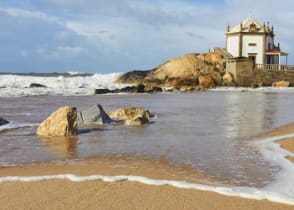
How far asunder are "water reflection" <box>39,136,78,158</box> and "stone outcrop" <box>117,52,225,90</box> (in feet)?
134

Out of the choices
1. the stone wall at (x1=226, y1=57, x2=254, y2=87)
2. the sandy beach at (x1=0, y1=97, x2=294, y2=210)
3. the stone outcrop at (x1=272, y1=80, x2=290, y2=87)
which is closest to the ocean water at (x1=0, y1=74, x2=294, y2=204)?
the sandy beach at (x1=0, y1=97, x2=294, y2=210)

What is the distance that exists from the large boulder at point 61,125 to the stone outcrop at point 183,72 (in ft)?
131

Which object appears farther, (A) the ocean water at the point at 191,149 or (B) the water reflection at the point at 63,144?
(B) the water reflection at the point at 63,144

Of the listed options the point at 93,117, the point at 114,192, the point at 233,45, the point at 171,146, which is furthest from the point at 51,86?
the point at 114,192

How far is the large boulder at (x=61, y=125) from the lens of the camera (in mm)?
11016

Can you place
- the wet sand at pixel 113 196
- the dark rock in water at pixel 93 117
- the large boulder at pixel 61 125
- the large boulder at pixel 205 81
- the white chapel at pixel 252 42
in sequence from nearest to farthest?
the wet sand at pixel 113 196
the large boulder at pixel 61 125
the dark rock in water at pixel 93 117
the large boulder at pixel 205 81
the white chapel at pixel 252 42

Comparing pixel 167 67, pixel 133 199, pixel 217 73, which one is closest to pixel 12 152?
pixel 133 199

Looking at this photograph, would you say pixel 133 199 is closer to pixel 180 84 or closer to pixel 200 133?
pixel 200 133

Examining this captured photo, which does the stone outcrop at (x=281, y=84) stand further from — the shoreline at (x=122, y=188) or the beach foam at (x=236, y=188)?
the shoreline at (x=122, y=188)

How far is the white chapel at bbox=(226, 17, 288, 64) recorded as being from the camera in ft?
193

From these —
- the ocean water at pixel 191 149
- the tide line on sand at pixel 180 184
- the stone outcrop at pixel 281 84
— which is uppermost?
the stone outcrop at pixel 281 84

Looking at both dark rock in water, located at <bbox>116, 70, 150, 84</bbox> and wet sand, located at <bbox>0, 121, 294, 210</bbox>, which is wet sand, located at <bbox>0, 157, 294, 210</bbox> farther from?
dark rock in water, located at <bbox>116, 70, 150, 84</bbox>

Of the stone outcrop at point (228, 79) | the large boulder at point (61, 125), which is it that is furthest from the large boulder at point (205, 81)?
the large boulder at point (61, 125)

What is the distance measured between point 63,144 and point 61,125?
1550 millimetres
